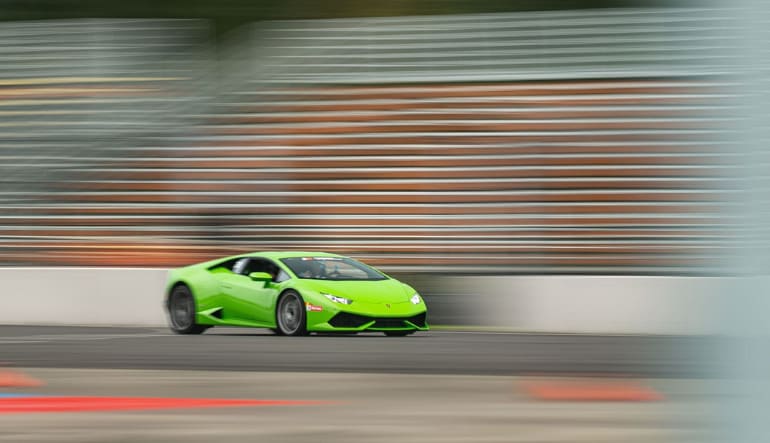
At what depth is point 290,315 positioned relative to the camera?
10195mm

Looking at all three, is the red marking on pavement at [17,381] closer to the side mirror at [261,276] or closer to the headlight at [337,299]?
the headlight at [337,299]

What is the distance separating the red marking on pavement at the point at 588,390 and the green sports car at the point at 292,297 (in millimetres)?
4115

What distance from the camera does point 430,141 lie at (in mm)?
14477

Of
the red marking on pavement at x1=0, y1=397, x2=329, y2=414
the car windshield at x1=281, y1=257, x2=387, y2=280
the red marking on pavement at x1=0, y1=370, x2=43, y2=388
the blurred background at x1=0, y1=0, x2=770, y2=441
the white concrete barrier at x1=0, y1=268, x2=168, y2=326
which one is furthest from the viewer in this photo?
the white concrete barrier at x1=0, y1=268, x2=168, y2=326

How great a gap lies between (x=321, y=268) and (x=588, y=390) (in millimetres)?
5362

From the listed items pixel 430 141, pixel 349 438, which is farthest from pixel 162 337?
pixel 349 438

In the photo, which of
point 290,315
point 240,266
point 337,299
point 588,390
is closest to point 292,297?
point 290,315

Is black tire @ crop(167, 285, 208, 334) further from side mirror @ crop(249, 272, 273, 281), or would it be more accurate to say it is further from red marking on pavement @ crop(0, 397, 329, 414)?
red marking on pavement @ crop(0, 397, 329, 414)

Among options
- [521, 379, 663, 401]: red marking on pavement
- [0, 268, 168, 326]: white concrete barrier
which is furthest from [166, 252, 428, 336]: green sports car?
[521, 379, 663, 401]: red marking on pavement

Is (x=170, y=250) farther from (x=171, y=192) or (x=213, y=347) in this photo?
(x=213, y=347)

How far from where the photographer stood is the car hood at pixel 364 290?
10.1 m

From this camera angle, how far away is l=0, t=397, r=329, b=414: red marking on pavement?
4824mm

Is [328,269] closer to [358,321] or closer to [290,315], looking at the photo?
[290,315]

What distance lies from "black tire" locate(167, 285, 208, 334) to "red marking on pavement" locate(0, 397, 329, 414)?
5.59 meters
